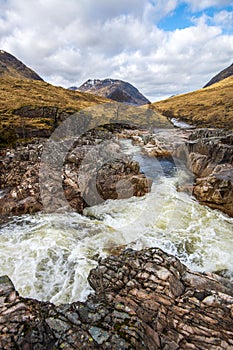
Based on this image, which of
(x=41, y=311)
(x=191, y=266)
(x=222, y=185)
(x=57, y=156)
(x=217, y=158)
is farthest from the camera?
(x=217, y=158)

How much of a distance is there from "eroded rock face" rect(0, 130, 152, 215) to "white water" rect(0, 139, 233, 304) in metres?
1.13

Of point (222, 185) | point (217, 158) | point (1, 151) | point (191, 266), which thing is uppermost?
point (1, 151)

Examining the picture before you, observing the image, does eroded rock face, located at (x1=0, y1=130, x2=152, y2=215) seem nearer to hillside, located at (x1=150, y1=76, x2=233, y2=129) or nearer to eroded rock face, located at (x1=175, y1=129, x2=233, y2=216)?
eroded rock face, located at (x1=175, y1=129, x2=233, y2=216)

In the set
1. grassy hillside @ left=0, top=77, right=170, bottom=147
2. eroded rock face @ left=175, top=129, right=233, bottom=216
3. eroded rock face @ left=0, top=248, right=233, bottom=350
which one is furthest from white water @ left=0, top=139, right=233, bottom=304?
grassy hillside @ left=0, top=77, right=170, bottom=147

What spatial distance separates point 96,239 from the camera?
14.5 metres

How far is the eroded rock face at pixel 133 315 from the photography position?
5.92 meters

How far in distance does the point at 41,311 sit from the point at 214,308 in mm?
6033

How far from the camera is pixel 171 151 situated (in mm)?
38250

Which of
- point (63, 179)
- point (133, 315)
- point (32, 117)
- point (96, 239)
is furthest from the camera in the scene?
point (32, 117)

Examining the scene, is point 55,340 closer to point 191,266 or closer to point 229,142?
point 191,266

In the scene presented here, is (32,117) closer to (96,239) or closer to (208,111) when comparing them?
(96,239)

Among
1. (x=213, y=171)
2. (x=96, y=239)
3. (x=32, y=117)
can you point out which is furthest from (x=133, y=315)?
(x=32, y=117)

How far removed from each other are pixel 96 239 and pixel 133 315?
26.6ft

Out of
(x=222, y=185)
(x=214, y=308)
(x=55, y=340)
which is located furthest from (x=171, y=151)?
(x=55, y=340)
